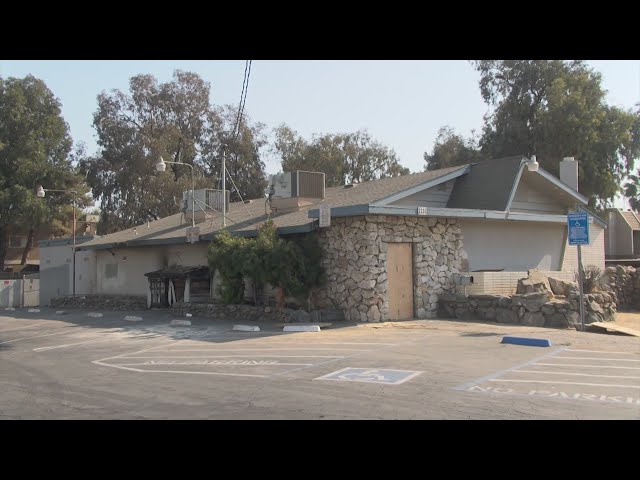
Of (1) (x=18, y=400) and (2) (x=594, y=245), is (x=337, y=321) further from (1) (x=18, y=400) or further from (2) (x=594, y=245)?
(2) (x=594, y=245)

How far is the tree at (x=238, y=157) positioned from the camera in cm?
5297

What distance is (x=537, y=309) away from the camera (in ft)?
56.3

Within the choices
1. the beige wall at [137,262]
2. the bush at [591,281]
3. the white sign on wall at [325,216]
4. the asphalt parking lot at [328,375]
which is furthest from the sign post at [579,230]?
the beige wall at [137,262]

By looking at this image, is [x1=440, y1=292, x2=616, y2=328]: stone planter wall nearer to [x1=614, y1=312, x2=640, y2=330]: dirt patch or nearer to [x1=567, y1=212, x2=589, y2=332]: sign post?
[x1=614, y1=312, x2=640, y2=330]: dirt patch

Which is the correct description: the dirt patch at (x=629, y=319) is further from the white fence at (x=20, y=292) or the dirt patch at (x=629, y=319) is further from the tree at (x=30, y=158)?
the tree at (x=30, y=158)

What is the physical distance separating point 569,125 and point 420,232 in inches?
809

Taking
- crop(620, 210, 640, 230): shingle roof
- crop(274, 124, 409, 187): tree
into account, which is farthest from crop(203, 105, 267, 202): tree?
crop(620, 210, 640, 230): shingle roof

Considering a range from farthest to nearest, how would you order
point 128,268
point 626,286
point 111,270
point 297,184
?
point 111,270 < point 128,268 < point 297,184 < point 626,286

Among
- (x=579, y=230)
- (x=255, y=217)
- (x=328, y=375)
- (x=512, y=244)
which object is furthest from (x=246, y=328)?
(x=512, y=244)

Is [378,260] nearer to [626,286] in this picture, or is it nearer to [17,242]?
[626,286]

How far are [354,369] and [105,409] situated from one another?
173 inches

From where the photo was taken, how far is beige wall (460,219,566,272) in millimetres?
21344

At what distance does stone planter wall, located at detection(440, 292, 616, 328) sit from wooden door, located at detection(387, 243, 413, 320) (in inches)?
66.0

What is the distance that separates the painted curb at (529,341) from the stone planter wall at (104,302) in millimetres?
17609
